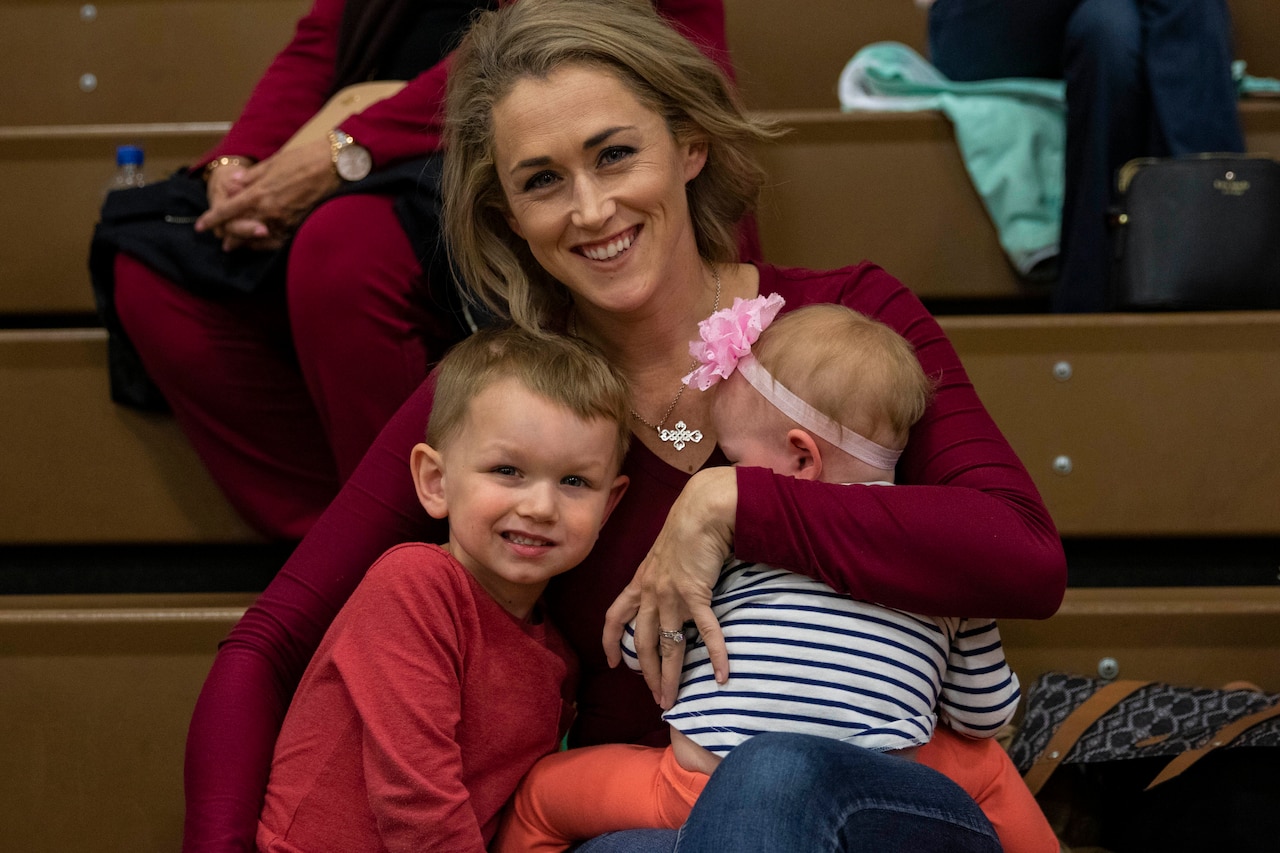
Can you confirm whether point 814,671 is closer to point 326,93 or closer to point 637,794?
point 637,794

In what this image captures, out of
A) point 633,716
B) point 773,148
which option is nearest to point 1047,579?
point 633,716

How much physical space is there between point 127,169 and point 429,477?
101 centimetres

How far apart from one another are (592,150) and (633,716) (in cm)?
50

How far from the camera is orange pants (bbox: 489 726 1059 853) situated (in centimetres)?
96

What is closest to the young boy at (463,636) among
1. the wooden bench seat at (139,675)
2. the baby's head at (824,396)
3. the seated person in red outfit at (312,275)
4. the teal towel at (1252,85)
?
the baby's head at (824,396)

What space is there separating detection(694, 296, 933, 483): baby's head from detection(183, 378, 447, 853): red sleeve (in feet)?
0.99

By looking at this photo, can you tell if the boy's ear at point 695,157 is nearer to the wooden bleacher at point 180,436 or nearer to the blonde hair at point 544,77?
the blonde hair at point 544,77

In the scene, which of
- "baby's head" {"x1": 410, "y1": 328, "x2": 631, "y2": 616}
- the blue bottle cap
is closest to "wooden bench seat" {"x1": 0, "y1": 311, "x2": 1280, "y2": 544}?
"baby's head" {"x1": 410, "y1": 328, "x2": 631, "y2": 616}

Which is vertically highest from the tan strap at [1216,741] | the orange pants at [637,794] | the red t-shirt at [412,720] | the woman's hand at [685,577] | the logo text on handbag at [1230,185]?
the logo text on handbag at [1230,185]

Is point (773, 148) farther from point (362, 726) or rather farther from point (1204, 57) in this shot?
point (362, 726)

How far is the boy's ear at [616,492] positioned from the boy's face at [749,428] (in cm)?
10

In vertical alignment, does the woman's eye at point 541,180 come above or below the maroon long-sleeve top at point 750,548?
above

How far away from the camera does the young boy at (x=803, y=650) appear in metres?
0.92

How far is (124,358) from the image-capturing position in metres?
1.62
